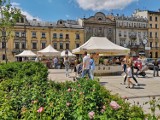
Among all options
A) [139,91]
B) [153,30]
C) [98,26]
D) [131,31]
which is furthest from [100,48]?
[153,30]

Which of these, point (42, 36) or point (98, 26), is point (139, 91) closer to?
point (42, 36)

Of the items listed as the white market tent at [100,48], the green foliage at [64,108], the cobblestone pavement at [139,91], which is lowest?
the cobblestone pavement at [139,91]

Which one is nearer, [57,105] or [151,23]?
[57,105]

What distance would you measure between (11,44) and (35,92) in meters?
57.7

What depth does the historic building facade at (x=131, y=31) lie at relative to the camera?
242ft

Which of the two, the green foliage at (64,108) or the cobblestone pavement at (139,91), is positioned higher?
the green foliage at (64,108)

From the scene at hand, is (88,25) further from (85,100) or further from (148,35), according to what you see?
(85,100)

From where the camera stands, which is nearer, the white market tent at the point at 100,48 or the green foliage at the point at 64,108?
the green foliage at the point at 64,108

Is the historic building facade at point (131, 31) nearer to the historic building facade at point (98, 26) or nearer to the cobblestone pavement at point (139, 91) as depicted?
the historic building facade at point (98, 26)

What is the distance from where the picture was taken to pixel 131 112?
3.79 metres

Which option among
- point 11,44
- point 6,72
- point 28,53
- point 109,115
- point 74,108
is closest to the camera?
point 109,115

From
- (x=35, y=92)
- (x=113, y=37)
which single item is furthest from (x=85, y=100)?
(x=113, y=37)

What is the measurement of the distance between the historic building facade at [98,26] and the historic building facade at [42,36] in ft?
5.41

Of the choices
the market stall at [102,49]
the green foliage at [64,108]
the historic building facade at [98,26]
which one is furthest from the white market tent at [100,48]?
the historic building facade at [98,26]
